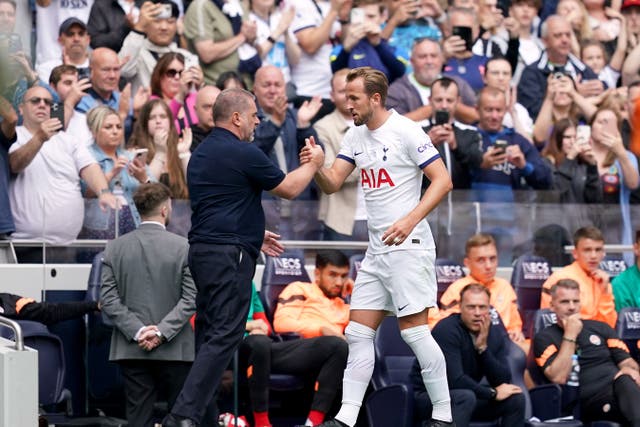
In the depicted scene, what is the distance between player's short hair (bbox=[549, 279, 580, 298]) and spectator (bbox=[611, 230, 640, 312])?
89cm

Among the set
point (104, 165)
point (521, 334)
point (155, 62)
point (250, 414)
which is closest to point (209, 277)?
point (250, 414)

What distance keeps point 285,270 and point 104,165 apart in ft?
5.83

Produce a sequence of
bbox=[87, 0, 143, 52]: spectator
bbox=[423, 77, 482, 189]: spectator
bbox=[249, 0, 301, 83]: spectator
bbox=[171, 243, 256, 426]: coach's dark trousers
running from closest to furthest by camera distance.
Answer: bbox=[171, 243, 256, 426]: coach's dark trousers
bbox=[423, 77, 482, 189]: spectator
bbox=[87, 0, 143, 52]: spectator
bbox=[249, 0, 301, 83]: spectator

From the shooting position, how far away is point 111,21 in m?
12.0

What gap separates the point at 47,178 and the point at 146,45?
103 inches

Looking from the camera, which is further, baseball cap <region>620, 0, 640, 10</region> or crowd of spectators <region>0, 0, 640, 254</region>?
baseball cap <region>620, 0, 640, 10</region>

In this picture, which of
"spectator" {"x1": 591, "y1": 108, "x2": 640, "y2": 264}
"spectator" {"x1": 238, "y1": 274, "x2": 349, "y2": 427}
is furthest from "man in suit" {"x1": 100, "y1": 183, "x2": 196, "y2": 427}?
"spectator" {"x1": 591, "y1": 108, "x2": 640, "y2": 264}

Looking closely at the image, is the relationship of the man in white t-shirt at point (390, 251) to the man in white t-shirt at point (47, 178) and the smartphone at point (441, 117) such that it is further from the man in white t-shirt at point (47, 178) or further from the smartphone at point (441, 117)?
the smartphone at point (441, 117)

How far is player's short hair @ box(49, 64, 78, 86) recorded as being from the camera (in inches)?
429

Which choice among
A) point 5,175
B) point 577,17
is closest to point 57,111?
point 5,175

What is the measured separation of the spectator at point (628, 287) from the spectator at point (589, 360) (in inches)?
33.7

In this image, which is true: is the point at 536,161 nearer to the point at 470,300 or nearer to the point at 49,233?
the point at 470,300

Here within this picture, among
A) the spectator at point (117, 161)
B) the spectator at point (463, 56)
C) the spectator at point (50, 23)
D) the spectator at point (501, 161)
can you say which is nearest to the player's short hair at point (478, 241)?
the spectator at point (501, 161)

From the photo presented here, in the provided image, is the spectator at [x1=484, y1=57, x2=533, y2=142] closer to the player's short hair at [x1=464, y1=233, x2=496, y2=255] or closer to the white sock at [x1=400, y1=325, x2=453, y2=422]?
the player's short hair at [x1=464, y1=233, x2=496, y2=255]
